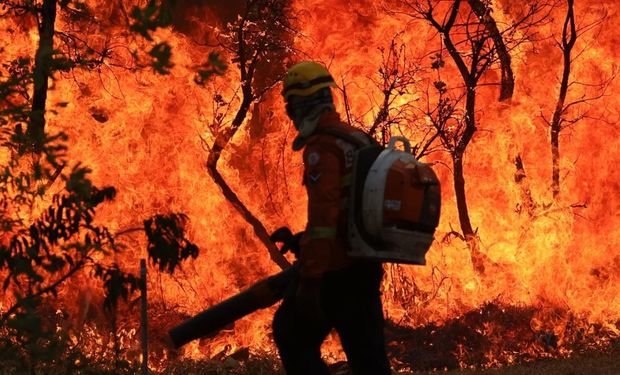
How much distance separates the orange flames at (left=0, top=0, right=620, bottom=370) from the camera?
1288 cm

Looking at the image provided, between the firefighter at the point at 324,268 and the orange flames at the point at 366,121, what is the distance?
6.43 meters

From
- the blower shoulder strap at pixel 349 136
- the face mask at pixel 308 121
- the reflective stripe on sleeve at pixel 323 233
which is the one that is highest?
the face mask at pixel 308 121

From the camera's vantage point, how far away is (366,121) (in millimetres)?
13664

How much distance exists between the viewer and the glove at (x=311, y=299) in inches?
222

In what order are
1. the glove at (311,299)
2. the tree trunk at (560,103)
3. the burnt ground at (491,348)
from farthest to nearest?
the tree trunk at (560,103)
the burnt ground at (491,348)
the glove at (311,299)

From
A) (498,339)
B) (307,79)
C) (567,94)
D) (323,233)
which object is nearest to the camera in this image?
(323,233)

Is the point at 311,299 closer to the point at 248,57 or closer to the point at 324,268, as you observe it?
the point at 324,268

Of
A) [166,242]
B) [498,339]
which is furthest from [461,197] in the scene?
[166,242]

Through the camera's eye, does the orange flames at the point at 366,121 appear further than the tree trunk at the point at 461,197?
No

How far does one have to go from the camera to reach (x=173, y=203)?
13500 mm

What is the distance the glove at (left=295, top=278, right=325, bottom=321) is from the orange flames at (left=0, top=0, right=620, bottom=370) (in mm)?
6757

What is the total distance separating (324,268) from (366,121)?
810 cm

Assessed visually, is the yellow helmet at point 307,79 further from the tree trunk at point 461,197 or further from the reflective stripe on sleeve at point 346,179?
the tree trunk at point 461,197

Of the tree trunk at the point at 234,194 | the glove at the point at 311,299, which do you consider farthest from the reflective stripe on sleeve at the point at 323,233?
the tree trunk at the point at 234,194
